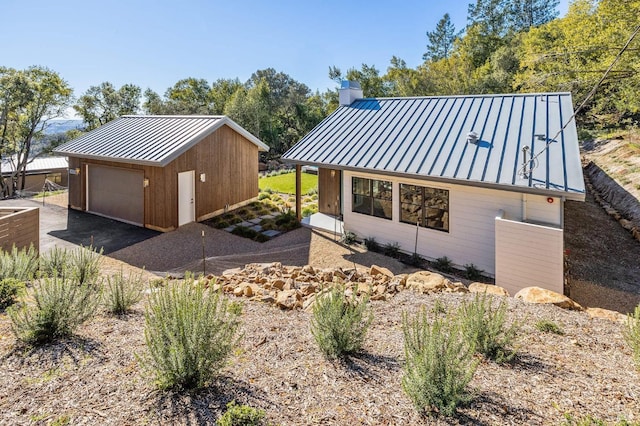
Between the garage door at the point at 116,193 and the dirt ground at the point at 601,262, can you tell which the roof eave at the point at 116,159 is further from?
the dirt ground at the point at 601,262

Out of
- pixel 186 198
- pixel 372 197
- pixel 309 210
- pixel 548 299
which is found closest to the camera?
pixel 548 299

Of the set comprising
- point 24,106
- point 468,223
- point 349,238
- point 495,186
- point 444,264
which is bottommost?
point 444,264

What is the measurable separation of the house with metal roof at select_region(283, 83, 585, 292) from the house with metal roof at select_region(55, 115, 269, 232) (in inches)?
155

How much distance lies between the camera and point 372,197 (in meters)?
11.0

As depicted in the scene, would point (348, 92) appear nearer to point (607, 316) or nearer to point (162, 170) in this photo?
point (162, 170)

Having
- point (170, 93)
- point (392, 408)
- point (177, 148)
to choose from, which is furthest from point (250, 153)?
point (170, 93)

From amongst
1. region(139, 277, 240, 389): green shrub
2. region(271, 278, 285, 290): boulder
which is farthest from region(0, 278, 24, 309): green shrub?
region(271, 278, 285, 290): boulder

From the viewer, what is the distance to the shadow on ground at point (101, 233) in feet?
37.7

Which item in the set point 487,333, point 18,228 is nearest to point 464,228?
point 487,333

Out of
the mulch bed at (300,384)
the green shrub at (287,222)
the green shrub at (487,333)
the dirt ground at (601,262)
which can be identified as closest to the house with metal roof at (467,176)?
the dirt ground at (601,262)

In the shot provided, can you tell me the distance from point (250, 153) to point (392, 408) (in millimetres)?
14721

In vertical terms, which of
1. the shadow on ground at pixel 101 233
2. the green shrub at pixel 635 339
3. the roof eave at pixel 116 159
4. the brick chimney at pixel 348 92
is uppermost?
the brick chimney at pixel 348 92

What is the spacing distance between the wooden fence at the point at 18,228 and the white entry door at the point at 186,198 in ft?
15.6

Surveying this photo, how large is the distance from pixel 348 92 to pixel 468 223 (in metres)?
7.83
